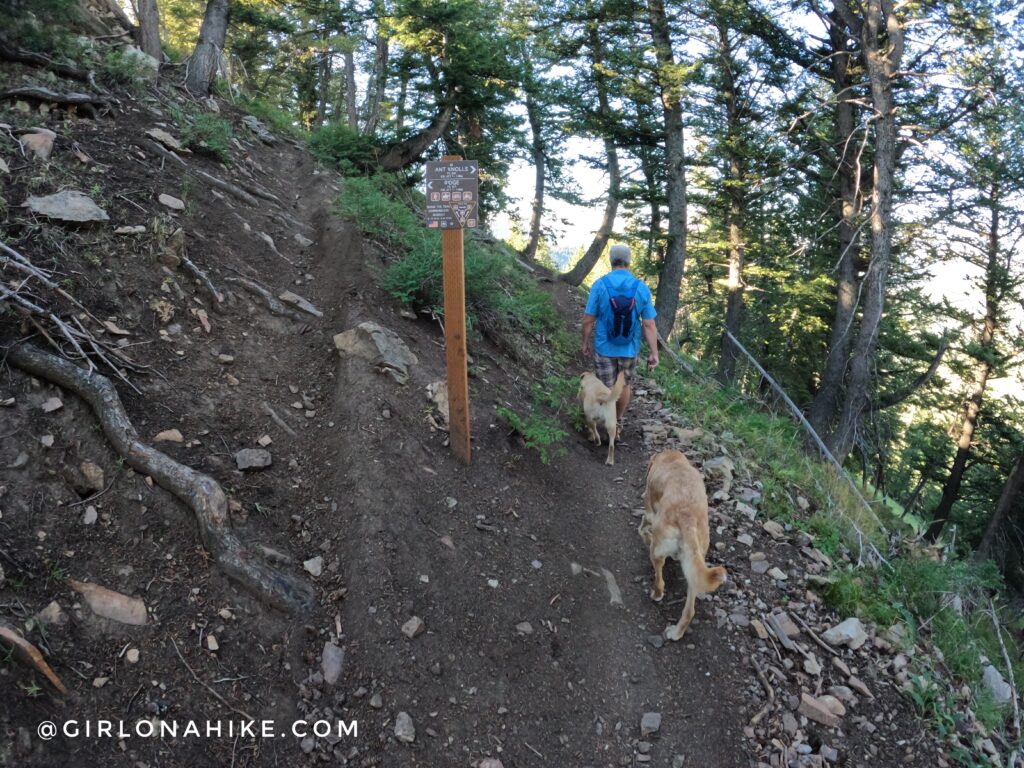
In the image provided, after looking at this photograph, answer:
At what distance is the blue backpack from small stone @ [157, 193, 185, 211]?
17.6ft

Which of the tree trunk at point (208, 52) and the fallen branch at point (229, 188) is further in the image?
the tree trunk at point (208, 52)

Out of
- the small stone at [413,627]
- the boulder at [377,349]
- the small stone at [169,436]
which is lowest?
the small stone at [413,627]

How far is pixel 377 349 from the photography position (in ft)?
19.8

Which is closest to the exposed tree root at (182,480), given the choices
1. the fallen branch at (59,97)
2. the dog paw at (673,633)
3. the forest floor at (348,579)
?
the forest floor at (348,579)

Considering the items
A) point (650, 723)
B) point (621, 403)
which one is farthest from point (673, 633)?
point (621, 403)

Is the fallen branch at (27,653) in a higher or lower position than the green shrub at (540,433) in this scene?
lower

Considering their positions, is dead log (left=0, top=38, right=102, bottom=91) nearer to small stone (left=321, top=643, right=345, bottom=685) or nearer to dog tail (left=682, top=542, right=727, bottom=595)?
small stone (left=321, top=643, right=345, bottom=685)

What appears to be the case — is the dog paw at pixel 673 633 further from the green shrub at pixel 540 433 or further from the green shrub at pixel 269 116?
the green shrub at pixel 269 116

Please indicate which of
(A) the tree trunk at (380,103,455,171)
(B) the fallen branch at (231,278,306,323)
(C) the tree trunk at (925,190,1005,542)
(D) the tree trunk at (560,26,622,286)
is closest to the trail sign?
(B) the fallen branch at (231,278,306,323)

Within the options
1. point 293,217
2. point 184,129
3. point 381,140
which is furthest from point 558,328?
point 184,129

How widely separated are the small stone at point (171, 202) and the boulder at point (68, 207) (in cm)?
96

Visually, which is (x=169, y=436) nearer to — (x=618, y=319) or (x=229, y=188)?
(x=618, y=319)

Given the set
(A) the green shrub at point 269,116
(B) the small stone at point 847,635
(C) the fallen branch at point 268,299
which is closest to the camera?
(B) the small stone at point 847,635

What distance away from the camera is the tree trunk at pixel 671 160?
1181cm
